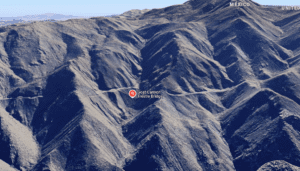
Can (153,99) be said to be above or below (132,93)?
above

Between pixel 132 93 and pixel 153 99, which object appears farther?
pixel 132 93

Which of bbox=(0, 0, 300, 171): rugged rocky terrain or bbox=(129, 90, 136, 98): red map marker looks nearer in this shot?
bbox=(0, 0, 300, 171): rugged rocky terrain

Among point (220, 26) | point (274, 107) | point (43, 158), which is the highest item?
point (220, 26)

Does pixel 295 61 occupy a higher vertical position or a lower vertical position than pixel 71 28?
lower

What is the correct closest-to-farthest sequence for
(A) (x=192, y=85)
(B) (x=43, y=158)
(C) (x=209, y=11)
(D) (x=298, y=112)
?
(B) (x=43, y=158), (D) (x=298, y=112), (A) (x=192, y=85), (C) (x=209, y=11)

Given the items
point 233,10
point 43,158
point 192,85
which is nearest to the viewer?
point 43,158

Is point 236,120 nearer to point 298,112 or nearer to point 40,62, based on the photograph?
point 298,112

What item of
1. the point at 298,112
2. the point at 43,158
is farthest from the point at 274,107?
the point at 43,158

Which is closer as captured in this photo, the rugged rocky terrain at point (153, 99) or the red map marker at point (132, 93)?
the rugged rocky terrain at point (153, 99)
